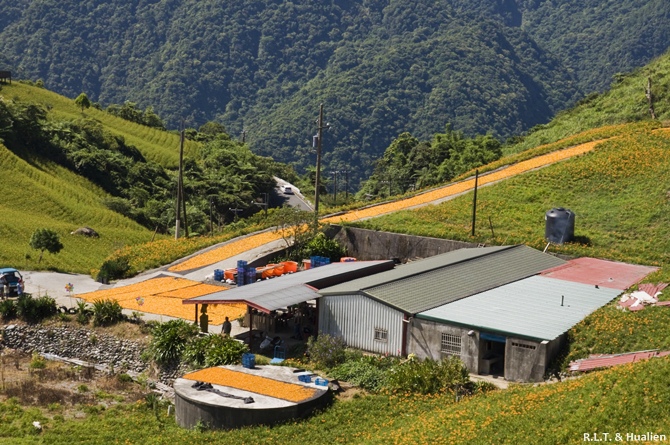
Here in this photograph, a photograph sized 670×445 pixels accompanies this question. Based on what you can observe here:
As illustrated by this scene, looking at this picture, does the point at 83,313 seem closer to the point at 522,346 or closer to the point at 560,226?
the point at 522,346

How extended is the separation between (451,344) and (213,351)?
8.59 metres

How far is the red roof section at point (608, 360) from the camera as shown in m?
27.9

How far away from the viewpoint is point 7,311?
39.7 metres

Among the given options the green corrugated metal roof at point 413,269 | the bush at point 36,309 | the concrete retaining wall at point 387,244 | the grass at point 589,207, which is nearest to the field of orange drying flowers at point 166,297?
the bush at point 36,309

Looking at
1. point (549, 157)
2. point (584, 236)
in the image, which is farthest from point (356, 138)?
point (584, 236)

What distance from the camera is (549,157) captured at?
64.9 metres

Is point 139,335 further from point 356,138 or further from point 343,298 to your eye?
point 356,138

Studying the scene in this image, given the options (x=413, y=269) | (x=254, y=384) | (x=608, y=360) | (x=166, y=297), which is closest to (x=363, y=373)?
(x=254, y=384)

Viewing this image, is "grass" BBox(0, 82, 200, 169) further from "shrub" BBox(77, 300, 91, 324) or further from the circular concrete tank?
the circular concrete tank

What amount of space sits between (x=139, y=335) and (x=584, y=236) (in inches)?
938

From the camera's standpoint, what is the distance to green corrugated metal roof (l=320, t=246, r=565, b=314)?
3422 cm

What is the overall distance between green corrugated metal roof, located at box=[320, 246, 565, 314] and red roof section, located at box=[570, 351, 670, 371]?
6.20 m

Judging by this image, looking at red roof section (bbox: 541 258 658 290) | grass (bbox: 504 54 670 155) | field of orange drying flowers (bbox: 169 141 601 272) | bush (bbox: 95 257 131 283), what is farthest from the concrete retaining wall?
grass (bbox: 504 54 670 155)

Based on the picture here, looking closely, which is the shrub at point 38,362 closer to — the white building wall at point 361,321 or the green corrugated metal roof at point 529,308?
the white building wall at point 361,321
